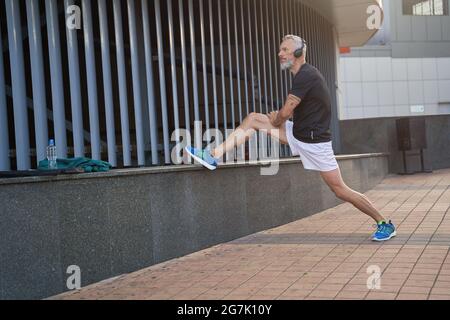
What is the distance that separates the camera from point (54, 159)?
492cm

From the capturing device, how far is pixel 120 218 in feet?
16.8

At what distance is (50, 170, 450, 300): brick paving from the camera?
Answer: 4230mm

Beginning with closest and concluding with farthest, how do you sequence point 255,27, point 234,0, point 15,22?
point 15,22, point 234,0, point 255,27

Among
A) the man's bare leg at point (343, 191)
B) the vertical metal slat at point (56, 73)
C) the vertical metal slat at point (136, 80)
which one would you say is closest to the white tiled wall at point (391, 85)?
the vertical metal slat at point (136, 80)

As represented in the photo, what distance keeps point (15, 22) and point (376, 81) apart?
948 inches

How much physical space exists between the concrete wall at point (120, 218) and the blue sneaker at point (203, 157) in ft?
0.60

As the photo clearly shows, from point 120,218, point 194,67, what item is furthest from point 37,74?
point 194,67

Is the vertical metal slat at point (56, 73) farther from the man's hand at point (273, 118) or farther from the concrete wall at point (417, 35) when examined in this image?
the concrete wall at point (417, 35)

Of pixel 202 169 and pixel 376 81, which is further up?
pixel 376 81
